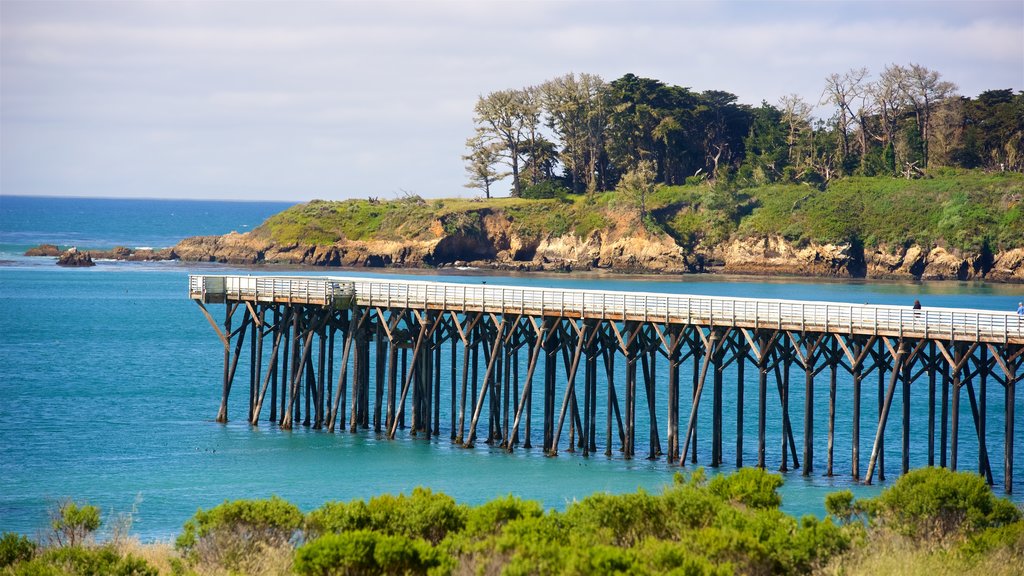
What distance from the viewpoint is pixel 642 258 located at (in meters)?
123

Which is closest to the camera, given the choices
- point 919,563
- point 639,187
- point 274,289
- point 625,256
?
point 919,563

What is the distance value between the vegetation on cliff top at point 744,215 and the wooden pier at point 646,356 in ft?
194

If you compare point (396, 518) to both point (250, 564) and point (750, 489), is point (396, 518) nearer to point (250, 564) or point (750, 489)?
point (250, 564)

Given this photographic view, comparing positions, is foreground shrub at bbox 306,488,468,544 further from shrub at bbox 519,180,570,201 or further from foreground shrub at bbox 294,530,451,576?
shrub at bbox 519,180,570,201

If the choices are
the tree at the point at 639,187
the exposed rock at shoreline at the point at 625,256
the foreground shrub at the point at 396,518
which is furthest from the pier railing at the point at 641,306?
the tree at the point at 639,187

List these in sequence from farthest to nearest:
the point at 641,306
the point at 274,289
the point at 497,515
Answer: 1. the point at 274,289
2. the point at 641,306
3. the point at 497,515

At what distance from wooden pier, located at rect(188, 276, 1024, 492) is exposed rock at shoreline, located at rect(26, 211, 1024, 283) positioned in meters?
59.2

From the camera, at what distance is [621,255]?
124 m

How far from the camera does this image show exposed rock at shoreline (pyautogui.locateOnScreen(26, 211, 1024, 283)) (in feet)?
376

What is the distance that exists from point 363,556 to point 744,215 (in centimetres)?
10279

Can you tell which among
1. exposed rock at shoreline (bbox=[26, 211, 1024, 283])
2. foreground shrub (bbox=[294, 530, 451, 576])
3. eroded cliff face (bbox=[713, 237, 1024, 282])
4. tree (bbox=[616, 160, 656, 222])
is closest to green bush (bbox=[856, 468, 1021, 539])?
foreground shrub (bbox=[294, 530, 451, 576])

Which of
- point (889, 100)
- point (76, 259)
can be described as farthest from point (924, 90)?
point (76, 259)

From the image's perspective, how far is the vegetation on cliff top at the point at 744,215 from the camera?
113 metres

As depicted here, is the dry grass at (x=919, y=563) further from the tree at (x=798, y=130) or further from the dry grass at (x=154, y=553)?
the tree at (x=798, y=130)
